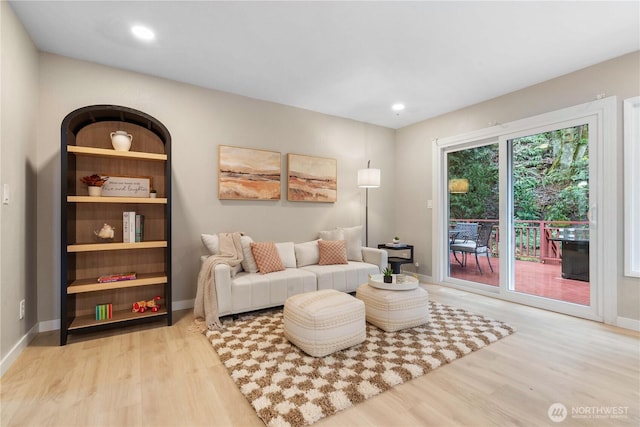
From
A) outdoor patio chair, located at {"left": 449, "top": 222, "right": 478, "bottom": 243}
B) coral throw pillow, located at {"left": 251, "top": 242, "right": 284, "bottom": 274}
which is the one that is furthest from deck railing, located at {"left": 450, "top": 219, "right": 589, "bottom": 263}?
coral throw pillow, located at {"left": 251, "top": 242, "right": 284, "bottom": 274}

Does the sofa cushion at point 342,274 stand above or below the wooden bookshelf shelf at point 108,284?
below

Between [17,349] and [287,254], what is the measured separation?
7.90 feet

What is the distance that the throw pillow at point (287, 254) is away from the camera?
3.60 m

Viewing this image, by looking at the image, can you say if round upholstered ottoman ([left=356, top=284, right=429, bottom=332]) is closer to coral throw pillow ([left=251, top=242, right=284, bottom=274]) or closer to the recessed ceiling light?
coral throw pillow ([left=251, top=242, right=284, bottom=274])

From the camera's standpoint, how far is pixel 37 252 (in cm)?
267

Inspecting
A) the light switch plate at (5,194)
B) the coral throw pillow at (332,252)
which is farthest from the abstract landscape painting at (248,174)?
the light switch plate at (5,194)

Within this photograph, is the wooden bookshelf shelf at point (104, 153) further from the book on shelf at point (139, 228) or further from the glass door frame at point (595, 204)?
the glass door frame at point (595, 204)

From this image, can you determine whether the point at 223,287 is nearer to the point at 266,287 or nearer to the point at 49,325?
the point at 266,287

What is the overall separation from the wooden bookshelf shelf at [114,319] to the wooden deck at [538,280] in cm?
401

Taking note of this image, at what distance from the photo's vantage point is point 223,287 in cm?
281

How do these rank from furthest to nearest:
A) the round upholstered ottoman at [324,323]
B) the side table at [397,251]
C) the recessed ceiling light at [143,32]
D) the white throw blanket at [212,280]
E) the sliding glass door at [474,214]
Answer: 1. the side table at [397,251]
2. the sliding glass door at [474,214]
3. the white throw blanket at [212,280]
4. the recessed ceiling light at [143,32]
5. the round upholstered ottoman at [324,323]

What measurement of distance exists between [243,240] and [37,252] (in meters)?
1.82

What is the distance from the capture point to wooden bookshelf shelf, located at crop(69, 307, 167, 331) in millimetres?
2514

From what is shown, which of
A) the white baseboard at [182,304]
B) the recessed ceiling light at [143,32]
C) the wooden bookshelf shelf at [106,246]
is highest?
the recessed ceiling light at [143,32]
